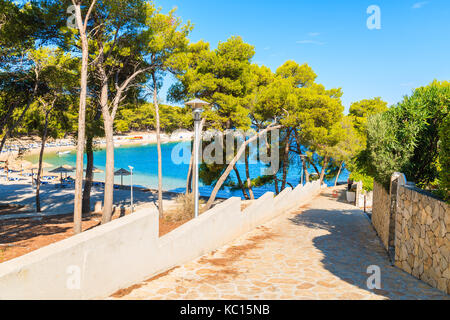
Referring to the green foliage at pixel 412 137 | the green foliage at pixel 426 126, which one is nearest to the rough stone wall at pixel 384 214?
the green foliage at pixel 412 137

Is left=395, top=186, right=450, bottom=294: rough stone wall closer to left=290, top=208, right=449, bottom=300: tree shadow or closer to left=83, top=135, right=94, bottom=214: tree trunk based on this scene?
left=290, top=208, right=449, bottom=300: tree shadow

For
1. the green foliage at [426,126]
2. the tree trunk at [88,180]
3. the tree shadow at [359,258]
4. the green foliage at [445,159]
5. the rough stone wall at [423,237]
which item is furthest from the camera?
the tree trunk at [88,180]

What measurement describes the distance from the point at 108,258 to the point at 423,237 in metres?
5.65

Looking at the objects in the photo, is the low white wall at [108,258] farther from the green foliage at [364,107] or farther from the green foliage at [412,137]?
the green foliage at [364,107]

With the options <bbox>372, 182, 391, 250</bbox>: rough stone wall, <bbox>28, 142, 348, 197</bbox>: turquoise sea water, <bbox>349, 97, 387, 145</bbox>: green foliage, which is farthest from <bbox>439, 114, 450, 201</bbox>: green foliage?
<bbox>349, 97, 387, 145</bbox>: green foliage

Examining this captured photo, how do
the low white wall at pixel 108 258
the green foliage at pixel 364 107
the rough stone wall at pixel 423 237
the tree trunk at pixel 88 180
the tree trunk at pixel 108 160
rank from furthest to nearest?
the green foliage at pixel 364 107, the tree trunk at pixel 88 180, the tree trunk at pixel 108 160, the rough stone wall at pixel 423 237, the low white wall at pixel 108 258

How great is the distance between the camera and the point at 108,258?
4824 mm

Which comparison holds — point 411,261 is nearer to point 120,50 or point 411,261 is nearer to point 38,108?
point 120,50

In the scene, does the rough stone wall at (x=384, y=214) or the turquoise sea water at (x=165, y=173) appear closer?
the rough stone wall at (x=384, y=214)

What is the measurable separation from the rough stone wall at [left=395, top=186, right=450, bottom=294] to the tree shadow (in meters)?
0.21

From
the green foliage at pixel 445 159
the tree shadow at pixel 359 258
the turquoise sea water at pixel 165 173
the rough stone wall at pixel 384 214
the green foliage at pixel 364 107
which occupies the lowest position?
the turquoise sea water at pixel 165 173

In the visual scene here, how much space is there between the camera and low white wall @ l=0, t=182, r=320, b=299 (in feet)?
12.1

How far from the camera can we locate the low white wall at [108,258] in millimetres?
3688

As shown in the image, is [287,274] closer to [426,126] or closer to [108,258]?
[108,258]
